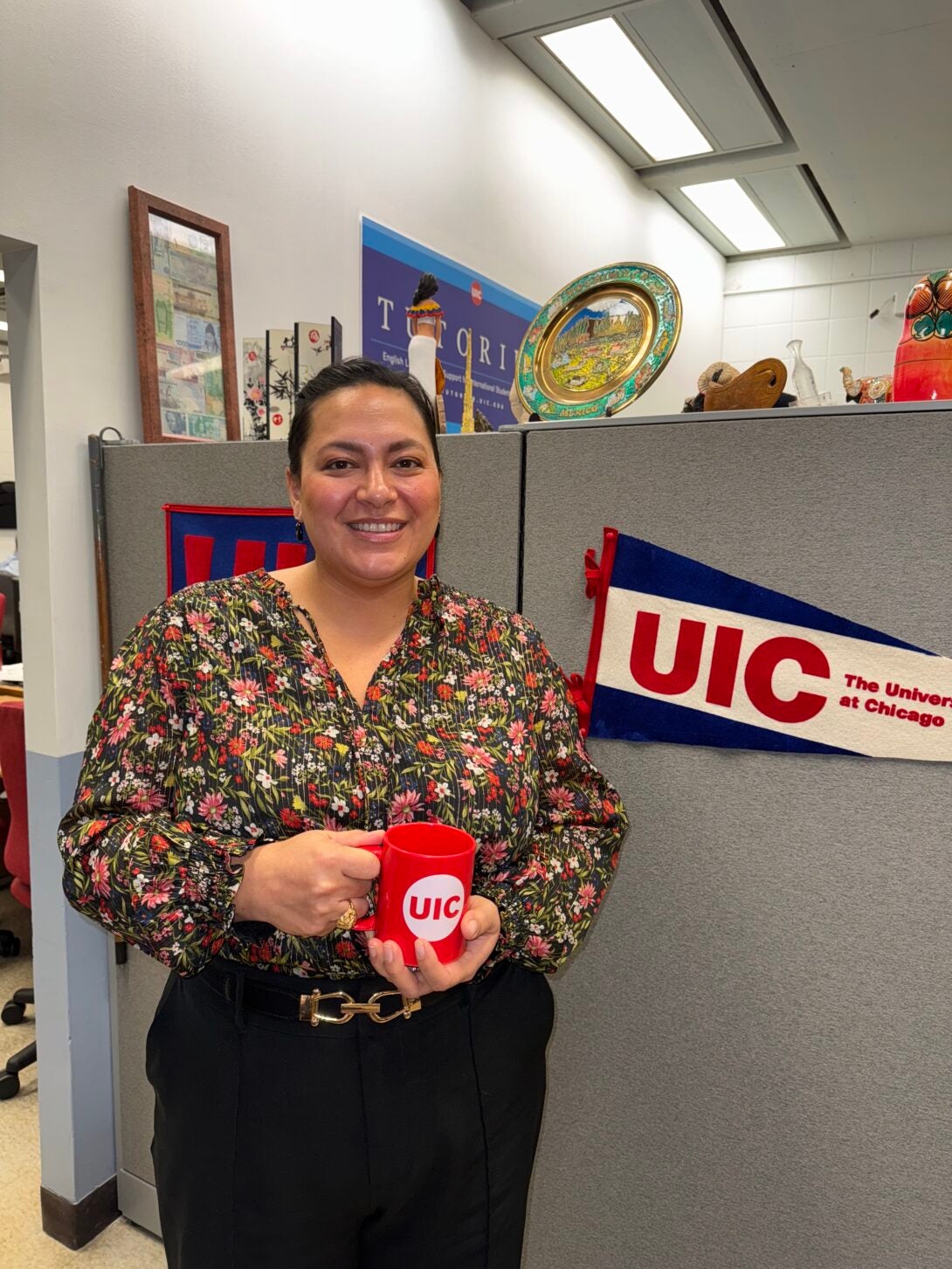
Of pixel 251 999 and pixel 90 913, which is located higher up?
pixel 90 913

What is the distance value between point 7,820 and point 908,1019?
9.85ft

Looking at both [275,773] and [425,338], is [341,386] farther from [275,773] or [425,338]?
[425,338]

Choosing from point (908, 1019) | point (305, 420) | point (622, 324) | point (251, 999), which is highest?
point (622, 324)

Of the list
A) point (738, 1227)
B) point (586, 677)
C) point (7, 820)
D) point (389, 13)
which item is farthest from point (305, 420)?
point (7, 820)

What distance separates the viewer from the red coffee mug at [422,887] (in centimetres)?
87

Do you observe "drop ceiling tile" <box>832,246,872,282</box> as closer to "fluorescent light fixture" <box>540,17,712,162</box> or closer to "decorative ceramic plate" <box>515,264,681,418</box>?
"fluorescent light fixture" <box>540,17,712,162</box>

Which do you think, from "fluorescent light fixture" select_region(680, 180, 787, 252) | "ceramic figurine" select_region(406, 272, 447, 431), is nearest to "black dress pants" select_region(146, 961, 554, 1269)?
"ceramic figurine" select_region(406, 272, 447, 431)

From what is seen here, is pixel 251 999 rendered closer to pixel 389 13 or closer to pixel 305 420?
pixel 305 420

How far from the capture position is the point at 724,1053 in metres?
1.39

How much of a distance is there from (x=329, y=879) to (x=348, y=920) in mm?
57

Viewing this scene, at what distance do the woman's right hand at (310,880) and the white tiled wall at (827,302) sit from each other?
16.5 ft

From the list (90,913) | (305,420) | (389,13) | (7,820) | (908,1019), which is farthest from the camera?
(7,820)

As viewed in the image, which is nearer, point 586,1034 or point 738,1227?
point 738,1227

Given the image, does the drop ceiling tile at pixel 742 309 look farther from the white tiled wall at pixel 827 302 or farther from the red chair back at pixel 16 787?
the red chair back at pixel 16 787
